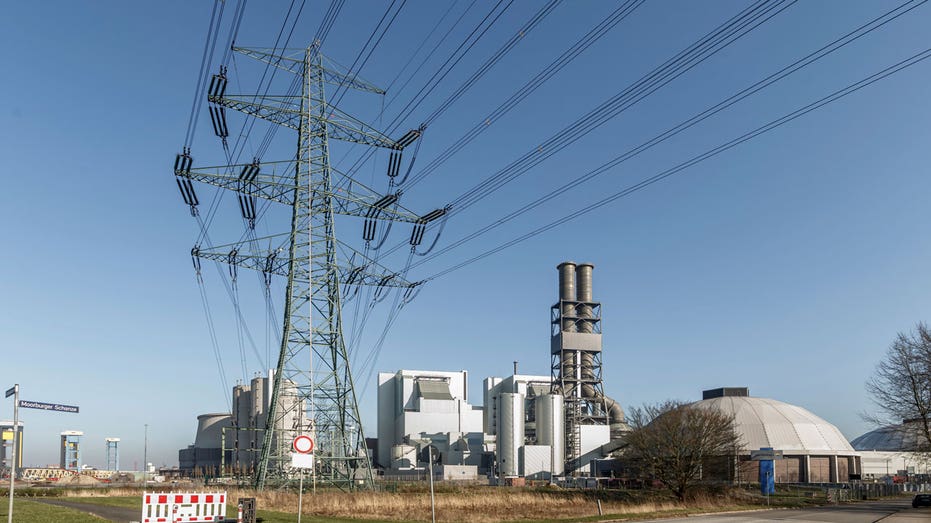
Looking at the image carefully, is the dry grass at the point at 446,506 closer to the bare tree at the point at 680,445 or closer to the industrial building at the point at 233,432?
the bare tree at the point at 680,445

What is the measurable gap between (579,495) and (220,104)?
38.8 meters

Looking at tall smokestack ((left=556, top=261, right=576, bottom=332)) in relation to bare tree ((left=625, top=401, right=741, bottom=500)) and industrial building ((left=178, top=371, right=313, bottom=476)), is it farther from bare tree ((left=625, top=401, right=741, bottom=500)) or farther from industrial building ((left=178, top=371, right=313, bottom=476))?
bare tree ((left=625, top=401, right=741, bottom=500))

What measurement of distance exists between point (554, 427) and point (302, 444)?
272ft

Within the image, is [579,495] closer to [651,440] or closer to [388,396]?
[651,440]

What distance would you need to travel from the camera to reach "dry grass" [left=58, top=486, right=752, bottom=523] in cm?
3753

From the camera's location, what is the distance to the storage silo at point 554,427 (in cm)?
10106

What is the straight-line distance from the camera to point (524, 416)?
106 m

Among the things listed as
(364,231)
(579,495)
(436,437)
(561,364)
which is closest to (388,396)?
(436,437)

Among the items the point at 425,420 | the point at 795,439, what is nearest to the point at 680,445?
the point at 795,439

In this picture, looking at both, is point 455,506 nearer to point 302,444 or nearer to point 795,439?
Answer: point 302,444

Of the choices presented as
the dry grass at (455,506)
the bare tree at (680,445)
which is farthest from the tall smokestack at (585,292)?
the dry grass at (455,506)

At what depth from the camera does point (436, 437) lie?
113 m

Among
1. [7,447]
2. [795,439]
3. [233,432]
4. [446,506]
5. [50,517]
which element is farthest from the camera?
[233,432]

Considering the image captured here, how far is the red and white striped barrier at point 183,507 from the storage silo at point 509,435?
7706 centimetres
